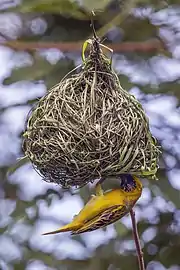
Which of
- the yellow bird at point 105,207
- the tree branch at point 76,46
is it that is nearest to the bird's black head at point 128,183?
the yellow bird at point 105,207

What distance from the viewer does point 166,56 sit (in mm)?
1305

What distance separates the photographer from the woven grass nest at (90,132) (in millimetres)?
829

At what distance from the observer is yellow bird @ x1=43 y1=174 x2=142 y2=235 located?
0.81 metres

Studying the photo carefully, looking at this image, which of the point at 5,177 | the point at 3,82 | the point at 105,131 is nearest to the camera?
the point at 105,131

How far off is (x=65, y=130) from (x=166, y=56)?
532 millimetres

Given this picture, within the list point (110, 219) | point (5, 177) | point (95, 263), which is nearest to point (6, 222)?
point (5, 177)

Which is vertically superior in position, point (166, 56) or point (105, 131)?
point (105, 131)

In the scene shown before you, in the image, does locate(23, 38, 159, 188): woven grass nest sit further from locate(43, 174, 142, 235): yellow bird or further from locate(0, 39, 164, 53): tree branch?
locate(0, 39, 164, 53): tree branch

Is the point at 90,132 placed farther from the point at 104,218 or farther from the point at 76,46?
the point at 76,46

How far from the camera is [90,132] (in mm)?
822

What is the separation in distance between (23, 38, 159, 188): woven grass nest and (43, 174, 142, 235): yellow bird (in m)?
0.03

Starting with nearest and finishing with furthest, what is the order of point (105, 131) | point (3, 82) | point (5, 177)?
point (105, 131) → point (3, 82) → point (5, 177)

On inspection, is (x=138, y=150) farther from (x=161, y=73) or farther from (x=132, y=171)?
(x=161, y=73)

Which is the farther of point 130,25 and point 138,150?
point 130,25
